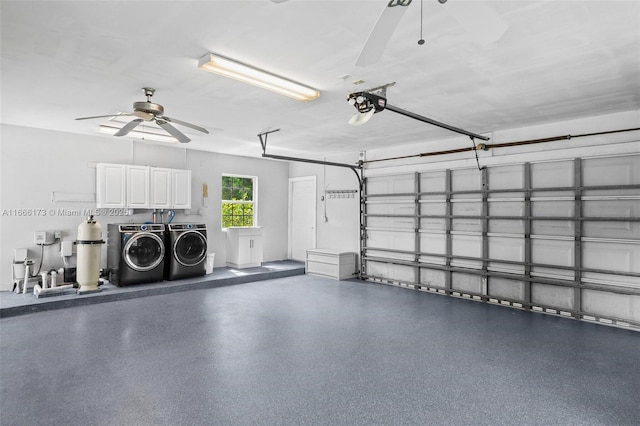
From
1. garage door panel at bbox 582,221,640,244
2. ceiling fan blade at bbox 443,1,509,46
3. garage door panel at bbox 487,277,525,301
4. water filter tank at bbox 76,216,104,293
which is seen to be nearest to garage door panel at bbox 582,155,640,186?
garage door panel at bbox 582,221,640,244

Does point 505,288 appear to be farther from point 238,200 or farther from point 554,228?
point 238,200

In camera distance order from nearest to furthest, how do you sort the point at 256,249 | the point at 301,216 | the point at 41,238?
the point at 41,238
the point at 256,249
the point at 301,216

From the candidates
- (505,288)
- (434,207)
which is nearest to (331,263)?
(434,207)

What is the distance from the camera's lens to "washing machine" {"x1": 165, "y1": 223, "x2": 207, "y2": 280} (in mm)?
6531

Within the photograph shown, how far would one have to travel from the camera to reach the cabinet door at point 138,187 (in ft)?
21.0

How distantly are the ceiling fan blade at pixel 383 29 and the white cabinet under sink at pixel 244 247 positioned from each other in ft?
20.5

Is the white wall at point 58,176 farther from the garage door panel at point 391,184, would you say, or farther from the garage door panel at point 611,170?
the garage door panel at point 611,170

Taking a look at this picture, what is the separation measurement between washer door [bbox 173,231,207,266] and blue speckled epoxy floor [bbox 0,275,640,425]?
4.71ft

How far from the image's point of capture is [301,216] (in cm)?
913

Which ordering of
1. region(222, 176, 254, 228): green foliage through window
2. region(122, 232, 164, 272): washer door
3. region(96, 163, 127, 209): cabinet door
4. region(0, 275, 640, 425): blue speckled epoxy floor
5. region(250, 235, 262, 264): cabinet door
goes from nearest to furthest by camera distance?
region(0, 275, 640, 425): blue speckled epoxy floor → region(122, 232, 164, 272): washer door → region(96, 163, 127, 209): cabinet door → region(250, 235, 262, 264): cabinet door → region(222, 176, 254, 228): green foliage through window

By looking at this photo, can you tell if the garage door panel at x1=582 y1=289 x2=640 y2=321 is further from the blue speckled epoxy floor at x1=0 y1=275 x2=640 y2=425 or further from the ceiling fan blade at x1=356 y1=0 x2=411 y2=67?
the ceiling fan blade at x1=356 y1=0 x2=411 y2=67

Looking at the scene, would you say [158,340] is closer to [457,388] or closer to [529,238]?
[457,388]

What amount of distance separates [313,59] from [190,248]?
15.9ft

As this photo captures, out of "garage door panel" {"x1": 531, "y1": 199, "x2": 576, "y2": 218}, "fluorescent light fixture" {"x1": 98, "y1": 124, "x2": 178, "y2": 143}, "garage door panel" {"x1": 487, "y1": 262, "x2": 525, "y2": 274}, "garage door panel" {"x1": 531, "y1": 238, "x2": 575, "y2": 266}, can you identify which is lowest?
"garage door panel" {"x1": 487, "y1": 262, "x2": 525, "y2": 274}
